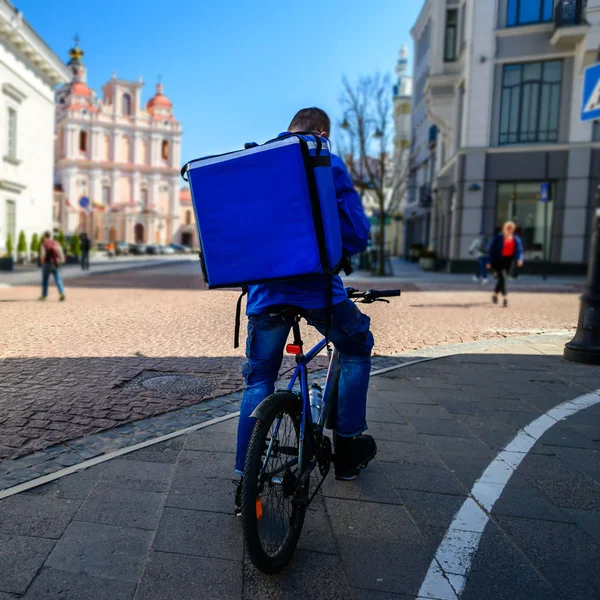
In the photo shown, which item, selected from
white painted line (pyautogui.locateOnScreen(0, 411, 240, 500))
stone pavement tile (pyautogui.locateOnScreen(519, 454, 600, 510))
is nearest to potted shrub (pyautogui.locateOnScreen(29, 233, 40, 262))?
white painted line (pyautogui.locateOnScreen(0, 411, 240, 500))

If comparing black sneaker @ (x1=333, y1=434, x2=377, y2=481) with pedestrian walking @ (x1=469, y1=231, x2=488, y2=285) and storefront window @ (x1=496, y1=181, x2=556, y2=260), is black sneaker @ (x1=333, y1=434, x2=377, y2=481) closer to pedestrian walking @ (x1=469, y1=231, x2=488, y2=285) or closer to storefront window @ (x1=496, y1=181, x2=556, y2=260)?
pedestrian walking @ (x1=469, y1=231, x2=488, y2=285)

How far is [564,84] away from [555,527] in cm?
2363

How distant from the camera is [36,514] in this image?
2.98 m

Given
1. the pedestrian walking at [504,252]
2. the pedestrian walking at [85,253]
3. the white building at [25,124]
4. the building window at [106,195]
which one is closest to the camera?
the pedestrian walking at [504,252]

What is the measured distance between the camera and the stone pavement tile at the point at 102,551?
2525 mm

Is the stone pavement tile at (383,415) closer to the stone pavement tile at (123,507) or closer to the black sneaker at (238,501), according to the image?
the black sneaker at (238,501)

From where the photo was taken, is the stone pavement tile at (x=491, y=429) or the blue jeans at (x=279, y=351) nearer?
the blue jeans at (x=279, y=351)

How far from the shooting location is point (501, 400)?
5.38 m

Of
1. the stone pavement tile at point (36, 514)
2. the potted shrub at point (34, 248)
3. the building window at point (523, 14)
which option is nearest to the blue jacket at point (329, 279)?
the stone pavement tile at point (36, 514)

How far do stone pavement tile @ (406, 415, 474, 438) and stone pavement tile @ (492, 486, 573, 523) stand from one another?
968 millimetres

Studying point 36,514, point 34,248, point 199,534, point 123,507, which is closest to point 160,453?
point 123,507

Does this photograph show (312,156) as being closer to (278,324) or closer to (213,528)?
(278,324)

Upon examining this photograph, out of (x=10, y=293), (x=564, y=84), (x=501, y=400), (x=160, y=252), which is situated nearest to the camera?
(x=501, y=400)

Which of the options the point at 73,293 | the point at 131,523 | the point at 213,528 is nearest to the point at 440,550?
the point at 213,528
